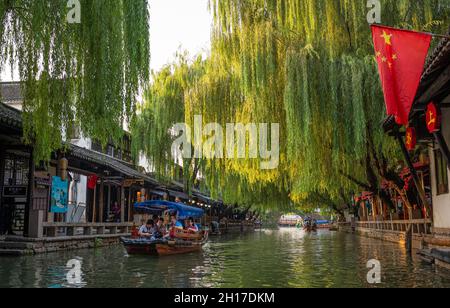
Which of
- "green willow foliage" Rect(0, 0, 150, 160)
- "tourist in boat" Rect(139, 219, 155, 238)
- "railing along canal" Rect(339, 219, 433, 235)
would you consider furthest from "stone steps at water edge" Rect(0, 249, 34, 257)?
"railing along canal" Rect(339, 219, 433, 235)

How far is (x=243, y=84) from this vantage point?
13.5 m

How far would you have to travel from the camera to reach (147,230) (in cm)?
1786

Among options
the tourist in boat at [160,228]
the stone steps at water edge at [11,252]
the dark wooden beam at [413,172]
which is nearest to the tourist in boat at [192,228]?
the tourist in boat at [160,228]

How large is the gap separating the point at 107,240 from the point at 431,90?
52.8 ft

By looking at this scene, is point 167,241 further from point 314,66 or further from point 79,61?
point 79,61

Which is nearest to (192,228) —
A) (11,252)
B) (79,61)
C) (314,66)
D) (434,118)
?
(11,252)

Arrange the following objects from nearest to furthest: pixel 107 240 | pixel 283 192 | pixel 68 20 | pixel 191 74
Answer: pixel 68 20, pixel 107 240, pixel 191 74, pixel 283 192

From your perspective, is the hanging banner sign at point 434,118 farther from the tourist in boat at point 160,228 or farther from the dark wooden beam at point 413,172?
the tourist in boat at point 160,228

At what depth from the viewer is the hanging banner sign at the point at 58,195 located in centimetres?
1777

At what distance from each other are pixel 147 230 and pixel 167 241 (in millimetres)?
2007

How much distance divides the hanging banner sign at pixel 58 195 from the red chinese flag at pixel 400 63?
13373 millimetres

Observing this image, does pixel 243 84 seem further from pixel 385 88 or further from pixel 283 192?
pixel 283 192

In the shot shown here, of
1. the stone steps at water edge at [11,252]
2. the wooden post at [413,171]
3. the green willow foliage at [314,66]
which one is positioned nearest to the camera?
the green willow foliage at [314,66]
